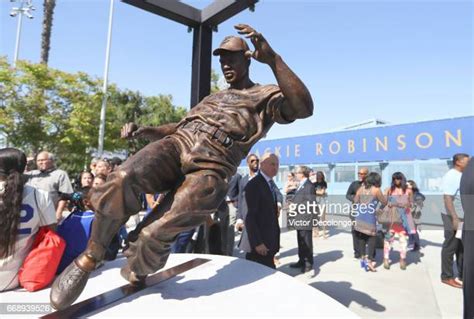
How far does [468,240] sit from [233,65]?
6.69 feet

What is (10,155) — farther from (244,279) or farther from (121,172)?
(244,279)

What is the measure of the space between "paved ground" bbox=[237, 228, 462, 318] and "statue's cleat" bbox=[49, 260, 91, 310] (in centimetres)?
285

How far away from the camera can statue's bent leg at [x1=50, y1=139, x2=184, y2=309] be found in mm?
1789

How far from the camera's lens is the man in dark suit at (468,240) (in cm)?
230

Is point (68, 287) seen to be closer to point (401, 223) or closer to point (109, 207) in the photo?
point (109, 207)

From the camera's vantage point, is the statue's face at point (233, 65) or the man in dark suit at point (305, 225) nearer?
the statue's face at point (233, 65)

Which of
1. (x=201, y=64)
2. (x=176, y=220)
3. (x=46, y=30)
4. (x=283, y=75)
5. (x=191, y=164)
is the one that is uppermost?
(x=46, y=30)

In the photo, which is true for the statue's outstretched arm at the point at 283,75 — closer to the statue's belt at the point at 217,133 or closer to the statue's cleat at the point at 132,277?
the statue's belt at the point at 217,133

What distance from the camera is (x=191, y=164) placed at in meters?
2.02

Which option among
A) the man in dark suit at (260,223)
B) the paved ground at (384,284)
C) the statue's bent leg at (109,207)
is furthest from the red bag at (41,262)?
the paved ground at (384,284)

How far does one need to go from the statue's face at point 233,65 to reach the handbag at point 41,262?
163cm

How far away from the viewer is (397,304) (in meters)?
3.79

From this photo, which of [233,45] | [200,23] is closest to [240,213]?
[200,23]

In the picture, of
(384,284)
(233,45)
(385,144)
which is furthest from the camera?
(385,144)
